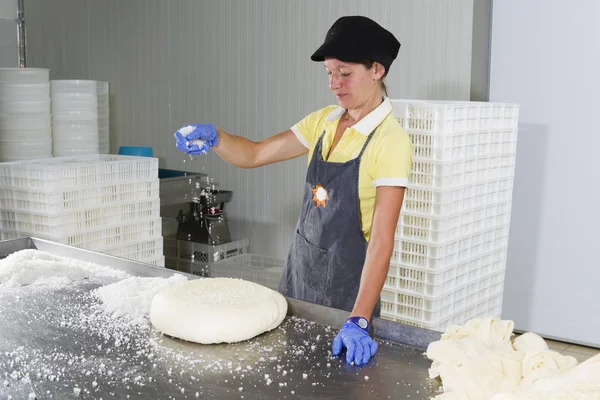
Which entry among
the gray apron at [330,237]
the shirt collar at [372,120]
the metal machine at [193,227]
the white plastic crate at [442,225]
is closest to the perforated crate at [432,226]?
the white plastic crate at [442,225]

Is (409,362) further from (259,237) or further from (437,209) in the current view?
(259,237)

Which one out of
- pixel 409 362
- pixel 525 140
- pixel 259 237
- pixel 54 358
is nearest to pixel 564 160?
pixel 525 140

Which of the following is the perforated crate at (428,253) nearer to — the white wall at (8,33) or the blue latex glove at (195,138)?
the blue latex glove at (195,138)

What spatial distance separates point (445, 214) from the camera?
2588mm

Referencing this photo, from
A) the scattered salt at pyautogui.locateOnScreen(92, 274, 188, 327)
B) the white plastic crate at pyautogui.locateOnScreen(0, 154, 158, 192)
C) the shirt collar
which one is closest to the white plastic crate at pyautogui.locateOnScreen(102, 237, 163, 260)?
the white plastic crate at pyautogui.locateOnScreen(0, 154, 158, 192)

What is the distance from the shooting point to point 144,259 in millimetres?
2910

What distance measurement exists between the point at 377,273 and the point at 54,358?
2.52 ft

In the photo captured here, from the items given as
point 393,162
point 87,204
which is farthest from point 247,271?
point 393,162

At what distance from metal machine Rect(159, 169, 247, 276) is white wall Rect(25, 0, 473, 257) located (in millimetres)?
273

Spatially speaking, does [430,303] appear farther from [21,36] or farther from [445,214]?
[21,36]

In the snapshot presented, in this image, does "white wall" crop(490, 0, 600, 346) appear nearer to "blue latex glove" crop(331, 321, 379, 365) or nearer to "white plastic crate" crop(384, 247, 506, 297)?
"white plastic crate" crop(384, 247, 506, 297)

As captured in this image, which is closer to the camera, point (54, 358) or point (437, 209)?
point (54, 358)

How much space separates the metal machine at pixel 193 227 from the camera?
3.95 metres

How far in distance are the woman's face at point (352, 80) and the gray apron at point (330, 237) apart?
11 cm
